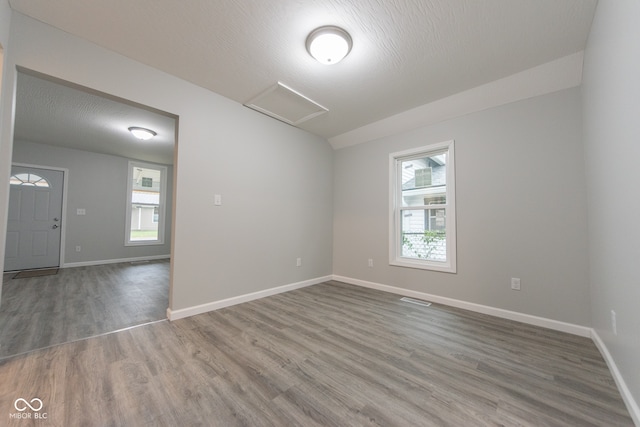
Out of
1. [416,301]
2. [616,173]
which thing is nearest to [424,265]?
[416,301]

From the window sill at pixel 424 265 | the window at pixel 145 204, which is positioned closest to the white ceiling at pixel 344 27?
the window sill at pixel 424 265

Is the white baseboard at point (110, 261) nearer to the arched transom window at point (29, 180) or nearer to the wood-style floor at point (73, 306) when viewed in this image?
the wood-style floor at point (73, 306)

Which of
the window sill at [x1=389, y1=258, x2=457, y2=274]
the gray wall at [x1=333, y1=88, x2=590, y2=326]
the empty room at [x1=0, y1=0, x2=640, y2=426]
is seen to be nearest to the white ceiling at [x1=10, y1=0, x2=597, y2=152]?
the empty room at [x1=0, y1=0, x2=640, y2=426]

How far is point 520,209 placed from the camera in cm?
249

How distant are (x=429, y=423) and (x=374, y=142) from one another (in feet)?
11.2

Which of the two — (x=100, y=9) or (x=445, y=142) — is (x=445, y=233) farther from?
(x=100, y=9)

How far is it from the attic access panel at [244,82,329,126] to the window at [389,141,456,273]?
53.5 inches

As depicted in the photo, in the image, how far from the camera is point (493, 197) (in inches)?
105

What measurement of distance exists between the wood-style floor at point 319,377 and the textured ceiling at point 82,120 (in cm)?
219

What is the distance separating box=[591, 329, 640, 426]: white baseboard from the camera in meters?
1.18

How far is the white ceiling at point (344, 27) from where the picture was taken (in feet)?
5.59

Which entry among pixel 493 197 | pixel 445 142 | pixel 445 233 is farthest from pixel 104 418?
pixel 445 142

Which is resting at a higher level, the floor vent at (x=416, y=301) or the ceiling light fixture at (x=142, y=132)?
the ceiling light fixture at (x=142, y=132)

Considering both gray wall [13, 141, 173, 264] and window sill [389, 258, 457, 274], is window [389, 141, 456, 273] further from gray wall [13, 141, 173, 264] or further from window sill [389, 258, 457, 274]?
gray wall [13, 141, 173, 264]
